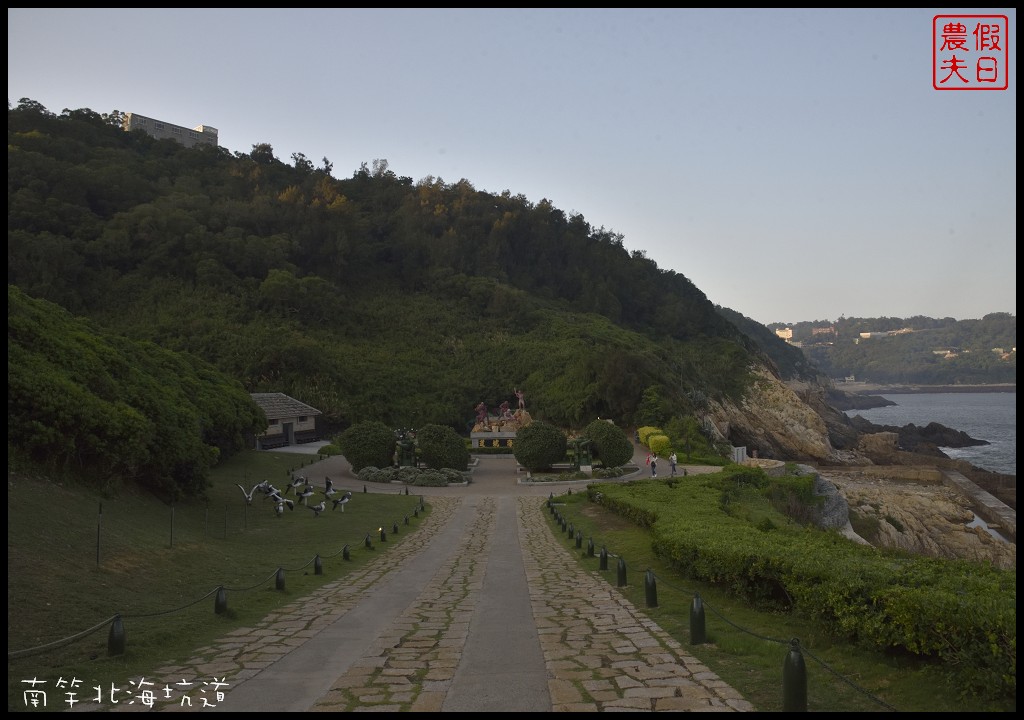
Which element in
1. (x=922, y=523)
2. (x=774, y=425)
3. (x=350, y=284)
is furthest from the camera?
(x=350, y=284)

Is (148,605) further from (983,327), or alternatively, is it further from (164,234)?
(983,327)

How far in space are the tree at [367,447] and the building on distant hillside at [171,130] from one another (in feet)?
308

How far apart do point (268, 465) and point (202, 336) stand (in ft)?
81.7

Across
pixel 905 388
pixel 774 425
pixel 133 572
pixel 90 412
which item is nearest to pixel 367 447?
pixel 90 412

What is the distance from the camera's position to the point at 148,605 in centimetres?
950

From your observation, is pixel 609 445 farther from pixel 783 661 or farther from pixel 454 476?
pixel 783 661

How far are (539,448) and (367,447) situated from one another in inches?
319

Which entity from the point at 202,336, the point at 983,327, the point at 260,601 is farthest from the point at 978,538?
the point at 983,327

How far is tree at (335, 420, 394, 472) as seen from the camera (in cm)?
3212

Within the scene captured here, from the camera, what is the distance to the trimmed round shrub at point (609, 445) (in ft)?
106

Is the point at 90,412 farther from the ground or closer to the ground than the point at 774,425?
farther from the ground

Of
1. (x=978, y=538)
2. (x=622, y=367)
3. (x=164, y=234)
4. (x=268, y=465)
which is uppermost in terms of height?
(x=164, y=234)

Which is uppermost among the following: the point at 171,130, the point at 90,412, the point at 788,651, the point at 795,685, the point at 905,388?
the point at 171,130

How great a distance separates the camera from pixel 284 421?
143 ft
